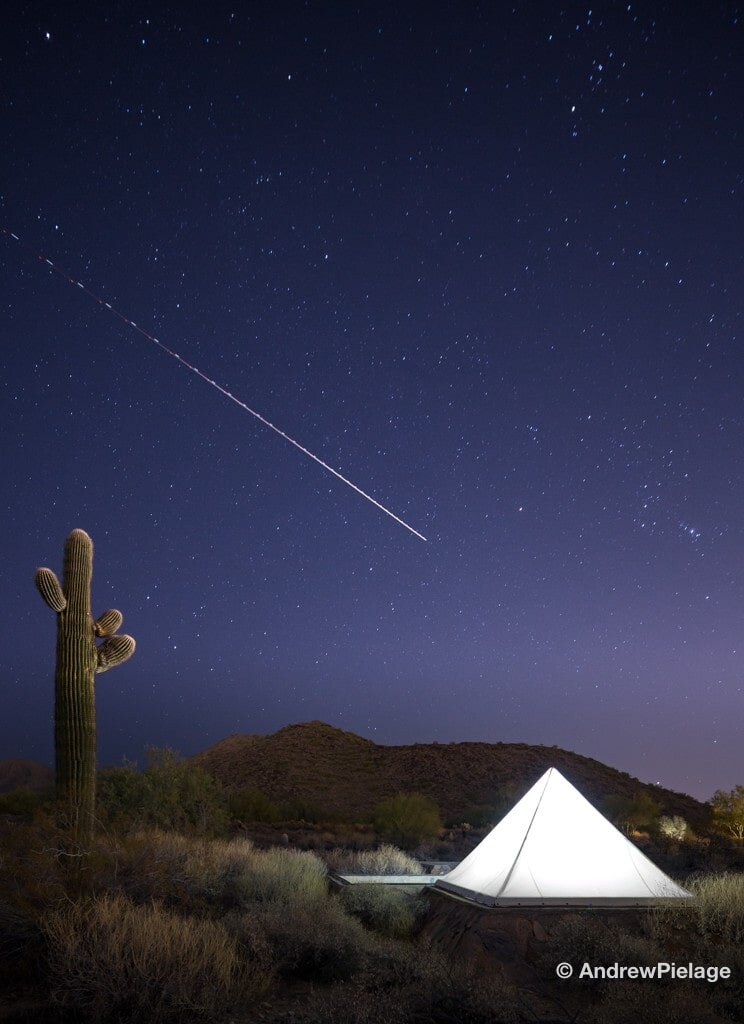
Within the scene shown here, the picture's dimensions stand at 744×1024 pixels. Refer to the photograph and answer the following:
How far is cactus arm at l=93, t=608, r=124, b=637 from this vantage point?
16.1m

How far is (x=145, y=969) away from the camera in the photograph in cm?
874

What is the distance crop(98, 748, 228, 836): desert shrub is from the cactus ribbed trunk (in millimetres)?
7568

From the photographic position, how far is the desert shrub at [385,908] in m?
13.3

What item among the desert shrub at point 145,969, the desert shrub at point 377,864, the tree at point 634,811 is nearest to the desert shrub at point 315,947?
the desert shrub at point 145,969

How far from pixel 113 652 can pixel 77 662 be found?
2.50 ft

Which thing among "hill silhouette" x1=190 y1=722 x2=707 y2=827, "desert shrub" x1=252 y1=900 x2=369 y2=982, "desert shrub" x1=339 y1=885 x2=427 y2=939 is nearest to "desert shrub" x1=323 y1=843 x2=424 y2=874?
"desert shrub" x1=339 y1=885 x2=427 y2=939

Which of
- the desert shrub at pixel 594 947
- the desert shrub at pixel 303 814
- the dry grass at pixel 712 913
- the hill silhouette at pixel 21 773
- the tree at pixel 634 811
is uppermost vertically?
the tree at pixel 634 811

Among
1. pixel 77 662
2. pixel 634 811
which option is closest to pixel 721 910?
pixel 77 662

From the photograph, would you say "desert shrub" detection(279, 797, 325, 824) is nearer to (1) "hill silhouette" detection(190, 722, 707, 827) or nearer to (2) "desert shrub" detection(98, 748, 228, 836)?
(1) "hill silhouette" detection(190, 722, 707, 827)

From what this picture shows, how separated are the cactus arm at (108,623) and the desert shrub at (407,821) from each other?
47.3 ft

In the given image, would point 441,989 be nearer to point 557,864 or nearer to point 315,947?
point 315,947

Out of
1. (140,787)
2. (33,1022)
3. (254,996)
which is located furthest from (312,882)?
(140,787)

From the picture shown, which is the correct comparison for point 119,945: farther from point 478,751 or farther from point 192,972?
point 478,751

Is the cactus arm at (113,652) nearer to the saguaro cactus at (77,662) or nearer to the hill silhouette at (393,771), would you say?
the saguaro cactus at (77,662)
